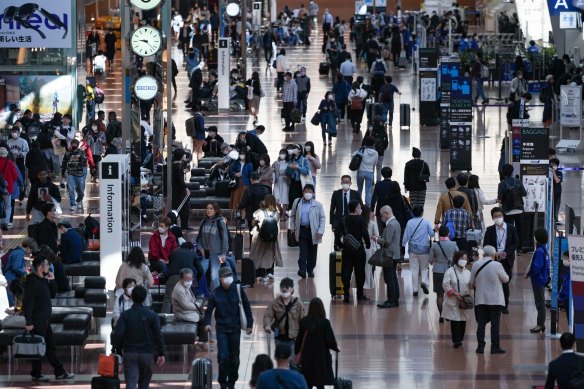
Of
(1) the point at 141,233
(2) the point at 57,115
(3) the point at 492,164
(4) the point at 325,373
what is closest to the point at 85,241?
(1) the point at 141,233

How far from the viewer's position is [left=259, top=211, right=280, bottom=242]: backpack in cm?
2050

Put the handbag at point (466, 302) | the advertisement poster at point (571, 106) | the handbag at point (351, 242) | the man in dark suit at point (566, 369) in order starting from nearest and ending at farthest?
the man in dark suit at point (566, 369)
the handbag at point (466, 302)
the handbag at point (351, 242)
the advertisement poster at point (571, 106)

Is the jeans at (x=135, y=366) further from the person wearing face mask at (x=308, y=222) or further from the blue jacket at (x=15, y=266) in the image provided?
the person wearing face mask at (x=308, y=222)

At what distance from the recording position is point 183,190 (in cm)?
2544

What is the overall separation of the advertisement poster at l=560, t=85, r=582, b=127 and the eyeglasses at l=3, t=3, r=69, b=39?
11.9 m

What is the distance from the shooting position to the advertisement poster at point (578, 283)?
49.9 ft

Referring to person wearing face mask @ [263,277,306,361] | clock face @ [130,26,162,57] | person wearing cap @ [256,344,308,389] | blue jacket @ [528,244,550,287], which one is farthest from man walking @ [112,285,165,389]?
clock face @ [130,26,162,57]

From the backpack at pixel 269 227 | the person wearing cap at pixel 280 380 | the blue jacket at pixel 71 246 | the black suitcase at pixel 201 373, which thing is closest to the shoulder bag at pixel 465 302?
the backpack at pixel 269 227

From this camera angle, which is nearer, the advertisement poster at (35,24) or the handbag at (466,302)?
the handbag at (466,302)

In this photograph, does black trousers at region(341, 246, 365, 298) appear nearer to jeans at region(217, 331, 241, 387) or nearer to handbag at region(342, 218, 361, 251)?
handbag at region(342, 218, 361, 251)

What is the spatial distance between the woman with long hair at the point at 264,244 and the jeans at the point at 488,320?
160 inches

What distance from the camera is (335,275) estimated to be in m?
20.2

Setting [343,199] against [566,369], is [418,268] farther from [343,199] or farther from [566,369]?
[566,369]

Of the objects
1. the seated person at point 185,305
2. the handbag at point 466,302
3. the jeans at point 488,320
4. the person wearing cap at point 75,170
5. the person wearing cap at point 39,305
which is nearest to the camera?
the person wearing cap at point 39,305
